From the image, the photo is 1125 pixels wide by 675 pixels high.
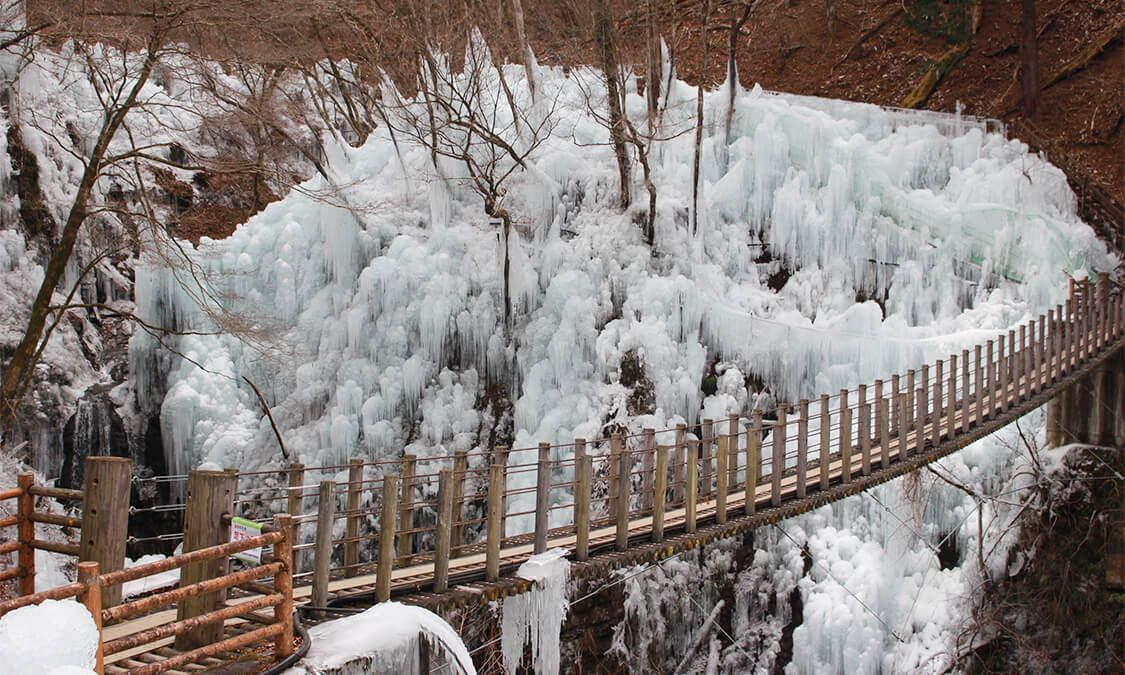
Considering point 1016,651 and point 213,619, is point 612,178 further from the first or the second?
point 213,619

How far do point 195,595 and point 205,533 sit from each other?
0.36 meters

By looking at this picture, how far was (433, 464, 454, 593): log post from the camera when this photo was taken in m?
5.66

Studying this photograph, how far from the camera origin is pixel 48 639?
312 centimetres

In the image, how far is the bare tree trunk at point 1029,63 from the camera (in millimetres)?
17594

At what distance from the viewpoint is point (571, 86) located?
17.8m

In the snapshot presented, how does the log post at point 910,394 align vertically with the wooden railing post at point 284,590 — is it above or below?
above

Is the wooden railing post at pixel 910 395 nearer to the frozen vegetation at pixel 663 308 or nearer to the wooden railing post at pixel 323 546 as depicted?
the frozen vegetation at pixel 663 308

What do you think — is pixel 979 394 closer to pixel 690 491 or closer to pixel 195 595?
pixel 690 491

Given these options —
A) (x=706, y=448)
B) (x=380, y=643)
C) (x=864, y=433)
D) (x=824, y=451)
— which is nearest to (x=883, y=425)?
(x=864, y=433)

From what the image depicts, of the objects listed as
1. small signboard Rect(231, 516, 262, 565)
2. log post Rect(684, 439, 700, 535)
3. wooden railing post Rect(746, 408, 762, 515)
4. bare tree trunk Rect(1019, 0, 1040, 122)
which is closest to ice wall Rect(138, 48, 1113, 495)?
bare tree trunk Rect(1019, 0, 1040, 122)

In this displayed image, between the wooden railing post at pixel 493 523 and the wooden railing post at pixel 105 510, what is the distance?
215 centimetres

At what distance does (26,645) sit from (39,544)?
2.14 metres

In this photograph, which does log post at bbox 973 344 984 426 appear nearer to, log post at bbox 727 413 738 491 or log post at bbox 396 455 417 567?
log post at bbox 727 413 738 491

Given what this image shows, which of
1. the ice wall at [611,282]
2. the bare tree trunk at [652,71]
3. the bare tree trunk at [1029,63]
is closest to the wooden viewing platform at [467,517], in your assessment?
the ice wall at [611,282]
